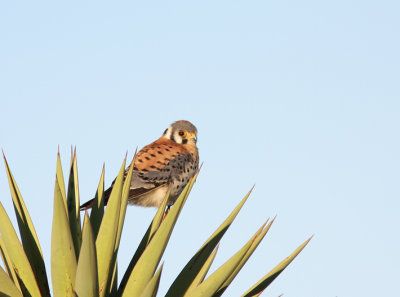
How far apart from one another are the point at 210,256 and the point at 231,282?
17 centimetres

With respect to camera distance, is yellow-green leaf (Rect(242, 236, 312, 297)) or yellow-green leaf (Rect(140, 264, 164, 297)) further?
yellow-green leaf (Rect(242, 236, 312, 297))

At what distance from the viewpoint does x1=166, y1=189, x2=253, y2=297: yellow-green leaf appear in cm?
364

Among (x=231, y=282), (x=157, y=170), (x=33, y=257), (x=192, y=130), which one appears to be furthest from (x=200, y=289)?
(x=192, y=130)

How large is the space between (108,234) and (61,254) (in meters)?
0.28

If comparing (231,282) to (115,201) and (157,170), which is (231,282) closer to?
(115,201)

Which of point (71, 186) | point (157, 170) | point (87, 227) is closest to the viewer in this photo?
point (87, 227)

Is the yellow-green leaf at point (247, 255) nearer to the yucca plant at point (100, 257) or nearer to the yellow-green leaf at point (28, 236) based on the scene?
the yucca plant at point (100, 257)

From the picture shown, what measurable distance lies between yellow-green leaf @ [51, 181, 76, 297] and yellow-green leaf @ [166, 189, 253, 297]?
1.98 feet

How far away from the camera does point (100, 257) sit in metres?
3.42

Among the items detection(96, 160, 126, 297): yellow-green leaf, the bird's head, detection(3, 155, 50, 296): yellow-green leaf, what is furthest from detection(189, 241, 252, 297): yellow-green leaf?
the bird's head

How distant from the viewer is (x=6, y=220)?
3.49 metres

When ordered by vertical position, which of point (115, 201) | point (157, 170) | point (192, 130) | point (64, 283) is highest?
point (192, 130)

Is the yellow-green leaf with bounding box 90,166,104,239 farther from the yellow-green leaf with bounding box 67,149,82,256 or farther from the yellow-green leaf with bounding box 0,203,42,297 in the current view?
the yellow-green leaf with bounding box 0,203,42,297

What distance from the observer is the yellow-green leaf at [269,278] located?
3631mm
